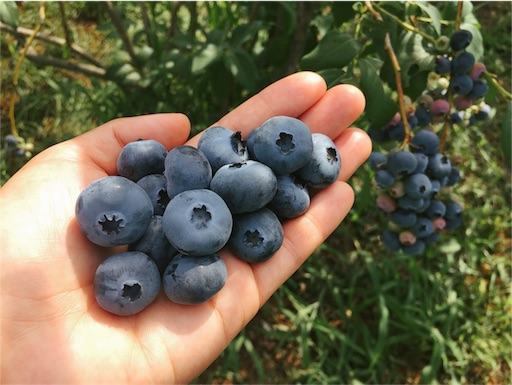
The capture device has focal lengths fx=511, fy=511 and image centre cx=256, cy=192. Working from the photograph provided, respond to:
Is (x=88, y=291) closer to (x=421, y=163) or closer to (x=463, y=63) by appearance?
(x=421, y=163)

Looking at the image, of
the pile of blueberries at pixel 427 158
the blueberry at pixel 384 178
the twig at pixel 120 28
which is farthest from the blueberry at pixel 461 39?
the twig at pixel 120 28

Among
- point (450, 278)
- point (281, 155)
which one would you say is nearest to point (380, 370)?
point (450, 278)

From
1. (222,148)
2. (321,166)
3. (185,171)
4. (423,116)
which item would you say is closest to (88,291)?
(185,171)

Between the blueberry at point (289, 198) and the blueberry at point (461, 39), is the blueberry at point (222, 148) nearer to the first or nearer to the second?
the blueberry at point (289, 198)

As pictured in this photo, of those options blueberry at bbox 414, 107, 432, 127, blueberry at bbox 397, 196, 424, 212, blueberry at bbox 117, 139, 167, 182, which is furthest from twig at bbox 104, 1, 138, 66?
blueberry at bbox 397, 196, 424, 212

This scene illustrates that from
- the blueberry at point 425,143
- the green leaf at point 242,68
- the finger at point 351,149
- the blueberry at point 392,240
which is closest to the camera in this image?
the blueberry at point 425,143

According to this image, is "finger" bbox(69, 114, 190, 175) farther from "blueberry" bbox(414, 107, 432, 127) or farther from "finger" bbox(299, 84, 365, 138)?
"blueberry" bbox(414, 107, 432, 127)

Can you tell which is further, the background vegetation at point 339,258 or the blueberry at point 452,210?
the background vegetation at point 339,258
